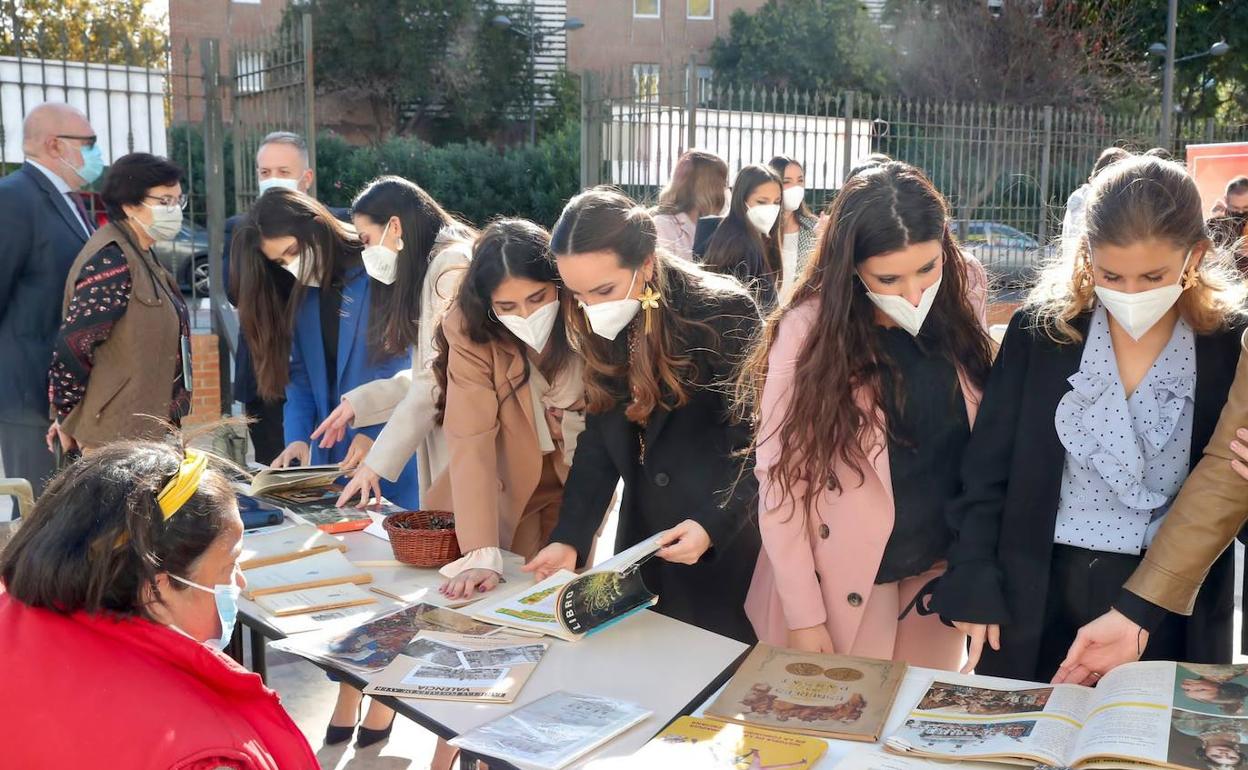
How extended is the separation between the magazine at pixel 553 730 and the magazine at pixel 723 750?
0.18 feet

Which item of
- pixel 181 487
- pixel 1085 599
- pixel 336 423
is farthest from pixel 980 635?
pixel 336 423

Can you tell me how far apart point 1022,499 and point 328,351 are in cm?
241

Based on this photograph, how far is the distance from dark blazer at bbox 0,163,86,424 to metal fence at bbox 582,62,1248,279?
4964 mm

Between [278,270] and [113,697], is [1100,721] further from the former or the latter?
[278,270]

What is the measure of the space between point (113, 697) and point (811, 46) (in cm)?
2567

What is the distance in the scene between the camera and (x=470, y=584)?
2.51 metres

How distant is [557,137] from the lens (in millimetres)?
20234

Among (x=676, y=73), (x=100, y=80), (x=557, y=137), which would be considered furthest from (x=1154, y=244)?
(x=557, y=137)

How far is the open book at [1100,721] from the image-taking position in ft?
5.03

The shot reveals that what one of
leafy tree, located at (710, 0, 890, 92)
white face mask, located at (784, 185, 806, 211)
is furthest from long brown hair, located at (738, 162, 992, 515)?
leafy tree, located at (710, 0, 890, 92)

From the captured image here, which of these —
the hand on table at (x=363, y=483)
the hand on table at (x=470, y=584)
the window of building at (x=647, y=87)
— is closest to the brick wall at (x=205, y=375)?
the window of building at (x=647, y=87)

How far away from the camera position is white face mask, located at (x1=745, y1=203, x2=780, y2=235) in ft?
17.6

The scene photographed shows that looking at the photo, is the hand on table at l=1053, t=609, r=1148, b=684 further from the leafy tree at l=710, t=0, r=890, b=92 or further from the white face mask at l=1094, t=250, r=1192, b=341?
the leafy tree at l=710, t=0, r=890, b=92

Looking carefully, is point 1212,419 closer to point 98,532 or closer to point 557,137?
point 98,532
